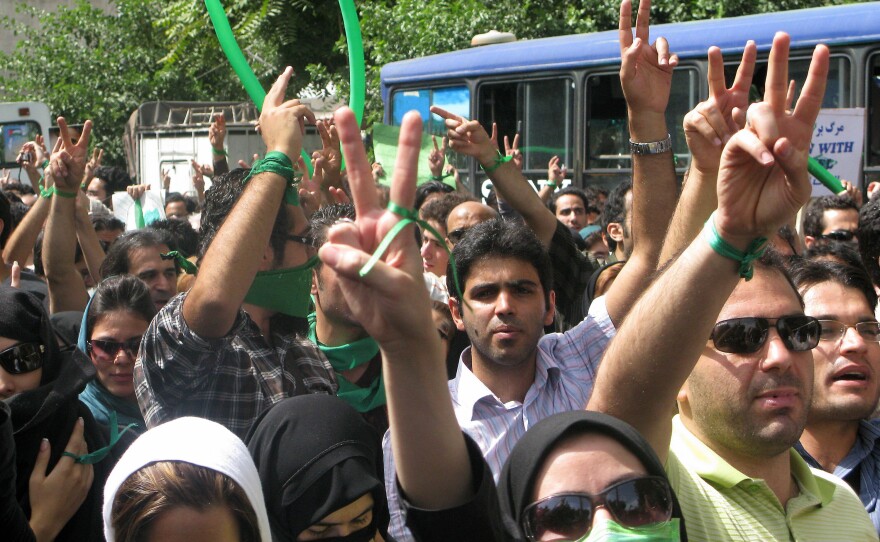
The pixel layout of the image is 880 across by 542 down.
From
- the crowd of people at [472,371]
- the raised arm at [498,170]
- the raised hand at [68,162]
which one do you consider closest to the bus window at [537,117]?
the raised arm at [498,170]

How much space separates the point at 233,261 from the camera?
312 centimetres

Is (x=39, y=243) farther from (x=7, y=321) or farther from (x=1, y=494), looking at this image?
(x=1, y=494)

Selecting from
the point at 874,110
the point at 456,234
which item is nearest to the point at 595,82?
the point at 874,110

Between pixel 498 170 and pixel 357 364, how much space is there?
1.37 m

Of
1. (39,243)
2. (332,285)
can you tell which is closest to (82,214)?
(39,243)

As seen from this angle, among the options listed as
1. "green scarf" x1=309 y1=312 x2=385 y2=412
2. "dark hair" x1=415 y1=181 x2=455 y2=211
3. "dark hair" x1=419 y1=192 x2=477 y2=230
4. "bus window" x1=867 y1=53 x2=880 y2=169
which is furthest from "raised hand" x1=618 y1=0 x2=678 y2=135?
"bus window" x1=867 y1=53 x2=880 y2=169

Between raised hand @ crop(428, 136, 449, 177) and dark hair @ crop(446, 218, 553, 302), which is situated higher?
raised hand @ crop(428, 136, 449, 177)

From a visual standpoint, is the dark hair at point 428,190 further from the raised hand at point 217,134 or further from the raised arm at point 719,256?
the raised arm at point 719,256

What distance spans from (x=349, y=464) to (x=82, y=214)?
3.92 metres

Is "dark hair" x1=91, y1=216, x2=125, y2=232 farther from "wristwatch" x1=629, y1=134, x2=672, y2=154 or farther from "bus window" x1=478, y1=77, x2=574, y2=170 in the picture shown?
"wristwatch" x1=629, y1=134, x2=672, y2=154

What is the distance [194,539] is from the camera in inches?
90.5

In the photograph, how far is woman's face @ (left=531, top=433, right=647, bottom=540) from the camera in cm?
217

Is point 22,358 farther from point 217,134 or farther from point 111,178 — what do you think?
point 111,178

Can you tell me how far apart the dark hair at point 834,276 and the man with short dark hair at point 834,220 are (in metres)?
2.72
